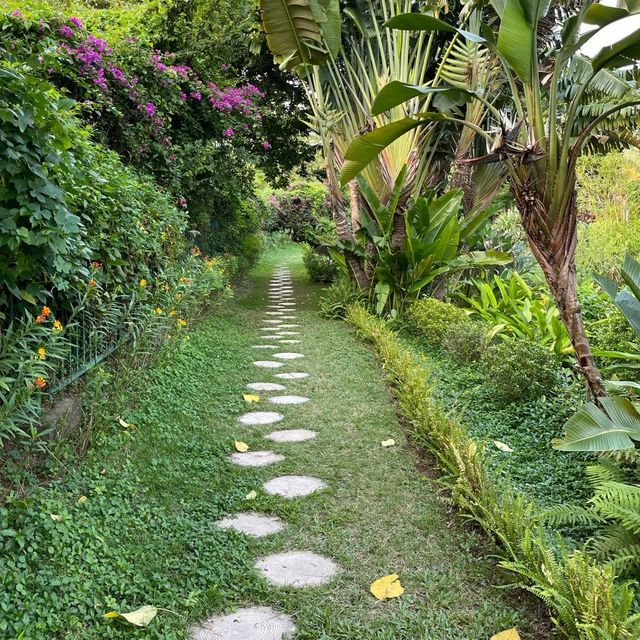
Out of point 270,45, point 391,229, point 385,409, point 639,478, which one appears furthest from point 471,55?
point 639,478

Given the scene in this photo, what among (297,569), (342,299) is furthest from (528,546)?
(342,299)

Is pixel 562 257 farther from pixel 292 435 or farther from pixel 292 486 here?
pixel 292 435

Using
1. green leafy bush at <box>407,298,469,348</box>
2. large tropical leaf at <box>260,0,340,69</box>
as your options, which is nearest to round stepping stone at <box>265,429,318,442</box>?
green leafy bush at <box>407,298,469,348</box>

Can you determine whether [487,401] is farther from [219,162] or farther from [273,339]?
[219,162]

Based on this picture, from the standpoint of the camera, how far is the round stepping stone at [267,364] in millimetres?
5637

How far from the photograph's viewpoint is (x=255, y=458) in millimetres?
3447

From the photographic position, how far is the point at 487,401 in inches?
174

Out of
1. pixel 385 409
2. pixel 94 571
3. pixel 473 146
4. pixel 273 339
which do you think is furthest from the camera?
pixel 473 146

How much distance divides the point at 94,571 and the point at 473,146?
824cm

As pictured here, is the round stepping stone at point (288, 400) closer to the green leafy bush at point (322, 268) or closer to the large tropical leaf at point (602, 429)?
the large tropical leaf at point (602, 429)

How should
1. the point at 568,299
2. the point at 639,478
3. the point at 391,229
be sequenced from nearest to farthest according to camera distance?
the point at 639,478, the point at 568,299, the point at 391,229

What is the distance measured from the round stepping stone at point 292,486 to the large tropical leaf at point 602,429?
1.27m

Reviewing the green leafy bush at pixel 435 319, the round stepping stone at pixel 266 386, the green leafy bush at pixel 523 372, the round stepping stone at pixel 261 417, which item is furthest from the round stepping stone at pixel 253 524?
the green leafy bush at pixel 435 319

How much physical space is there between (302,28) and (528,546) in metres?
7.28
